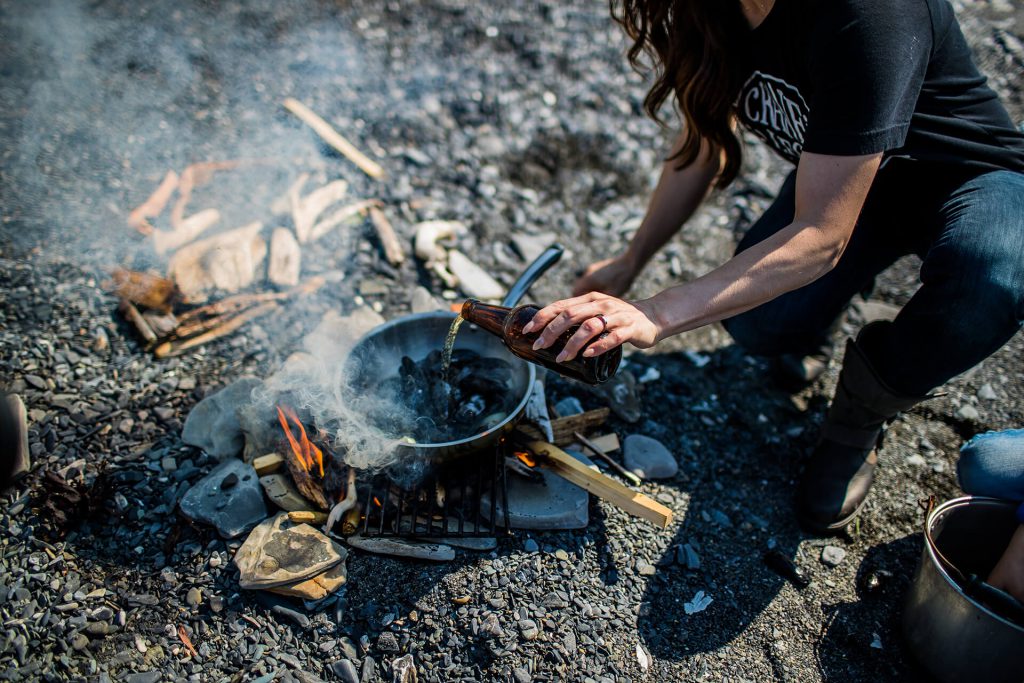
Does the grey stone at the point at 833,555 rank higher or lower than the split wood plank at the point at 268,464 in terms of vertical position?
lower

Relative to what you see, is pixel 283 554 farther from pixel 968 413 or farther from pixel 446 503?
pixel 968 413

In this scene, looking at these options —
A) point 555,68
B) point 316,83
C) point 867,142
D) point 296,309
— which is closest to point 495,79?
point 555,68

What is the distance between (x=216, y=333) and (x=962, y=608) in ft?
9.95

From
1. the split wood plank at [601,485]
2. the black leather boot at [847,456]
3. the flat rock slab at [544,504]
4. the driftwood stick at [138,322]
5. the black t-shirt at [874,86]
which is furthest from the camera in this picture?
the driftwood stick at [138,322]

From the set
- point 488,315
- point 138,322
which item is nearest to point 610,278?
point 488,315

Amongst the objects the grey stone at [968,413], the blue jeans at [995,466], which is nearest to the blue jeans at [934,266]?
the blue jeans at [995,466]

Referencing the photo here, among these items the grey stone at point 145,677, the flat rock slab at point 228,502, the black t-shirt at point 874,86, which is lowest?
the grey stone at point 145,677

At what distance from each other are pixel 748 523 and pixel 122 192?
3.62m

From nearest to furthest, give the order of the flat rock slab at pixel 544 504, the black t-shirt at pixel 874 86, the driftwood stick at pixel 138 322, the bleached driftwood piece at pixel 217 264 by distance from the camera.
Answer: the black t-shirt at pixel 874 86, the flat rock slab at pixel 544 504, the driftwood stick at pixel 138 322, the bleached driftwood piece at pixel 217 264

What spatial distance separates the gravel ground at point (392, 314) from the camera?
2.04 metres

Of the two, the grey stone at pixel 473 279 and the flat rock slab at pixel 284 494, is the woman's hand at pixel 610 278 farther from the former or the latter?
the flat rock slab at pixel 284 494

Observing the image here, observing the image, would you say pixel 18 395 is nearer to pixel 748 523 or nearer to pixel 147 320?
pixel 147 320

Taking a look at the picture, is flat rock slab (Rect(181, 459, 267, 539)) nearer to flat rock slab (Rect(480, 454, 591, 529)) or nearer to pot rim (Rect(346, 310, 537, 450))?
pot rim (Rect(346, 310, 537, 450))

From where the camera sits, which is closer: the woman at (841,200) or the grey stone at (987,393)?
the woman at (841,200)
